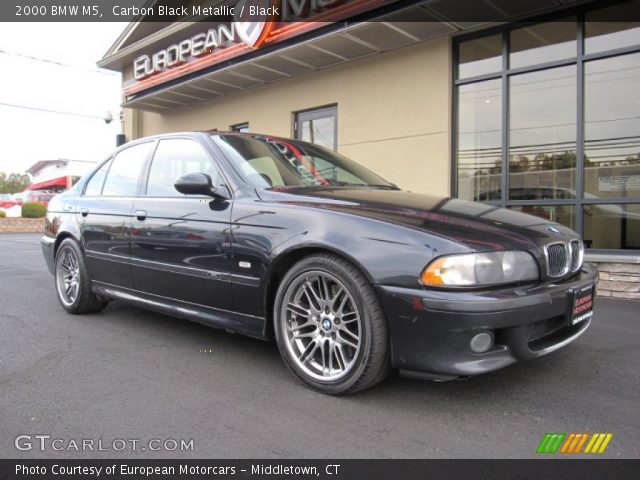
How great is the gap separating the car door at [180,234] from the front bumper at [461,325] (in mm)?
1210

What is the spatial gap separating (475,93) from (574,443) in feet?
18.9

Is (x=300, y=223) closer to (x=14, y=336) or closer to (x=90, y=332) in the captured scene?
(x=90, y=332)

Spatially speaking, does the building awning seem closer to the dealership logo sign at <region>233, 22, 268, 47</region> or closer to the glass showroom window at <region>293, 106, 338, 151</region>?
the dealership logo sign at <region>233, 22, 268, 47</region>

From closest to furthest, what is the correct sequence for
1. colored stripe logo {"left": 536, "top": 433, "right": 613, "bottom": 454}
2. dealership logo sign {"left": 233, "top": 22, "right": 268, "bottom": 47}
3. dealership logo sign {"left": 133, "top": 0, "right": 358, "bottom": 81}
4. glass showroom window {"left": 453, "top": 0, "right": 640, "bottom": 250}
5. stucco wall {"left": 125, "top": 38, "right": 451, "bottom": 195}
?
colored stripe logo {"left": 536, "top": 433, "right": 613, "bottom": 454} → glass showroom window {"left": 453, "top": 0, "right": 640, "bottom": 250} → stucco wall {"left": 125, "top": 38, "right": 451, "bottom": 195} → dealership logo sign {"left": 133, "top": 0, "right": 358, "bottom": 81} → dealership logo sign {"left": 233, "top": 22, "right": 268, "bottom": 47}

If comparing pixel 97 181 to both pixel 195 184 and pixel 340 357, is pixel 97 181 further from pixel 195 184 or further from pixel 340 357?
pixel 340 357

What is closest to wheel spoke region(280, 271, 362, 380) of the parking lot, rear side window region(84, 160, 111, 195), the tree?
the parking lot

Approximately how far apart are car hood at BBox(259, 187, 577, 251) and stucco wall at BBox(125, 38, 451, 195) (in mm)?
4032

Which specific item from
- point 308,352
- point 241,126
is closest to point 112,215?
point 308,352

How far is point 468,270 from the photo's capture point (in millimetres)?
2383

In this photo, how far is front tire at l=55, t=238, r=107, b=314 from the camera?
4.50m

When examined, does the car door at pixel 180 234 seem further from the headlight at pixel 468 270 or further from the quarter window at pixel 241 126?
the quarter window at pixel 241 126

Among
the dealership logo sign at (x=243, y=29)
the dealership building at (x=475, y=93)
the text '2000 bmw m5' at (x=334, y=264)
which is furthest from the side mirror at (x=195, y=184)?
the dealership logo sign at (x=243, y=29)
